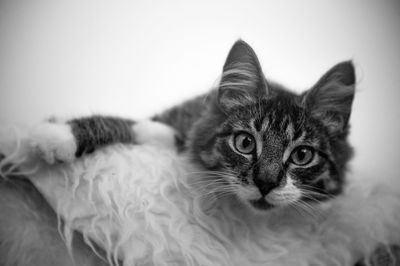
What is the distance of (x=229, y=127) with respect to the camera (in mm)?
812

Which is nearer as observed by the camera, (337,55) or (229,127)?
(229,127)

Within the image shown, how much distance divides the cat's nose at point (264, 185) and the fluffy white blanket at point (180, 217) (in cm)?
10

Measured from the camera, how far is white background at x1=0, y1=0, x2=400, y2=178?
4.06 ft

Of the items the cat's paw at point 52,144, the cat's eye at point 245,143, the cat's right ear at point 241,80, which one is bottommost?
the cat's eye at point 245,143

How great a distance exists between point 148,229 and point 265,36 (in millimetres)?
961

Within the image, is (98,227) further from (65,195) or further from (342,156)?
(342,156)

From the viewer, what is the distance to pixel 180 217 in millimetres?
678

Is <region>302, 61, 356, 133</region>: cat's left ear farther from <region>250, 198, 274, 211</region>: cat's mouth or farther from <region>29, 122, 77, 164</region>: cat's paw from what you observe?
<region>29, 122, 77, 164</region>: cat's paw

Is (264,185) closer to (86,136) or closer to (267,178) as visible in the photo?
(267,178)

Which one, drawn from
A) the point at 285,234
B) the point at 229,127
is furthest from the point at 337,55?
the point at 285,234

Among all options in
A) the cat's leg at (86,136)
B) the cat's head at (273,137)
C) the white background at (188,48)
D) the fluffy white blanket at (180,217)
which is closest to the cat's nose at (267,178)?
the cat's head at (273,137)

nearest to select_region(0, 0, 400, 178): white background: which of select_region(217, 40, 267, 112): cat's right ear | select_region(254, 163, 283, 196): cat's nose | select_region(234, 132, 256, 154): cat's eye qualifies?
select_region(217, 40, 267, 112): cat's right ear

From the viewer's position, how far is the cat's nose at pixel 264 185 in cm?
66

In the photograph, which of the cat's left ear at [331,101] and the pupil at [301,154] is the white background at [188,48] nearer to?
the cat's left ear at [331,101]
